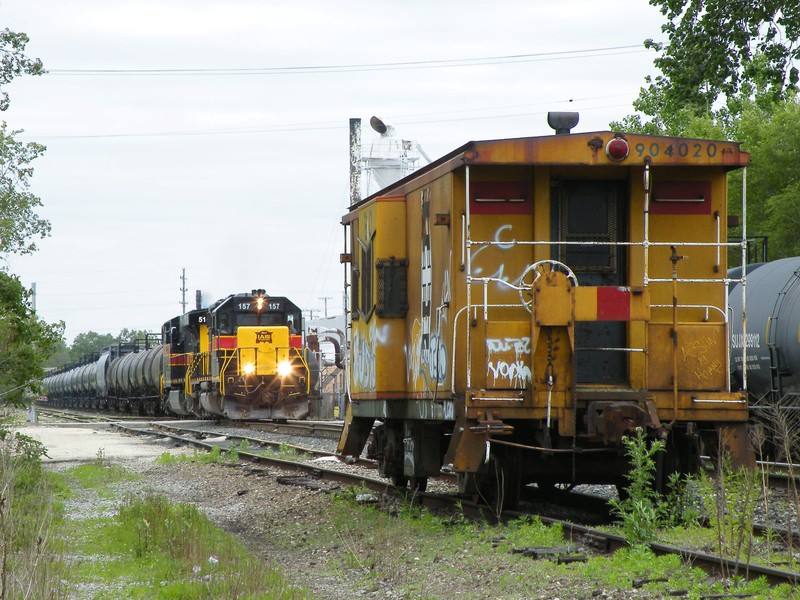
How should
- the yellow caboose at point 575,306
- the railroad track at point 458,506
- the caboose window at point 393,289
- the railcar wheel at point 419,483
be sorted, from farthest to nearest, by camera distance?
the railcar wheel at point 419,483 → the caboose window at point 393,289 → the yellow caboose at point 575,306 → the railroad track at point 458,506

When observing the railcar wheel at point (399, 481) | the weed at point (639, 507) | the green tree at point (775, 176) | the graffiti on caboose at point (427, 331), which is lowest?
the railcar wheel at point (399, 481)

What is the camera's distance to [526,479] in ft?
37.2

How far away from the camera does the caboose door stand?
1034cm

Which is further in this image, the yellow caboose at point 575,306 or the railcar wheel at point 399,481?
the railcar wheel at point 399,481

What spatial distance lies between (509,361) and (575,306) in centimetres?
77

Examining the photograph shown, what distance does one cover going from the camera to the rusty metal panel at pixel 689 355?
32.7 ft

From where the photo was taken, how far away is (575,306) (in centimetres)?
960

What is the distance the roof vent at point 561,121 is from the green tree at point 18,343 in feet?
28.6

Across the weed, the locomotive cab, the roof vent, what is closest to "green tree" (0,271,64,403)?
the roof vent

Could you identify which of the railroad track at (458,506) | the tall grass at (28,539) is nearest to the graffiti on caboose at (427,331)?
the railroad track at (458,506)

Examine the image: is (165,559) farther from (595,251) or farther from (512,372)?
(595,251)

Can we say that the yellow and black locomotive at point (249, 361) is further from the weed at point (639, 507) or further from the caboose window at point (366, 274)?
the weed at point (639, 507)

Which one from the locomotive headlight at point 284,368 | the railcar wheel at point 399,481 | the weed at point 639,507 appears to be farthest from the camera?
the locomotive headlight at point 284,368

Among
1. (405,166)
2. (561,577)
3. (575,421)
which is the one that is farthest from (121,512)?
(405,166)
